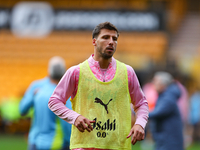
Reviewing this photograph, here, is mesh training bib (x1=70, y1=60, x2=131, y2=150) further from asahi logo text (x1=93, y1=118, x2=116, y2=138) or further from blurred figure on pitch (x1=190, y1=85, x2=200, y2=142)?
blurred figure on pitch (x1=190, y1=85, x2=200, y2=142)

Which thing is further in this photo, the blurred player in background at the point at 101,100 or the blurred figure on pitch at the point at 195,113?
the blurred figure on pitch at the point at 195,113

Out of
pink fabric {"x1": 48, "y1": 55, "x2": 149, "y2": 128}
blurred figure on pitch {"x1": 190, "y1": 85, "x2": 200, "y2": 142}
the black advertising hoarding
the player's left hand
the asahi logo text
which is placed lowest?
the player's left hand

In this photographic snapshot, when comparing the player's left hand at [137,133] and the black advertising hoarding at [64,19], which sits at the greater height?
the black advertising hoarding at [64,19]

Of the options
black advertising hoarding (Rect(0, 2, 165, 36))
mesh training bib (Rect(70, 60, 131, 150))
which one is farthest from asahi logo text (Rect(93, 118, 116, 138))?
black advertising hoarding (Rect(0, 2, 165, 36))

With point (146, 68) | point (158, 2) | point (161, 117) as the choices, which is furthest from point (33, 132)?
point (158, 2)

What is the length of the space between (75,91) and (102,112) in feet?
0.97

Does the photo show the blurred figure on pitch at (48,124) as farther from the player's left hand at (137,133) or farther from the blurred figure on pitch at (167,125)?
the player's left hand at (137,133)

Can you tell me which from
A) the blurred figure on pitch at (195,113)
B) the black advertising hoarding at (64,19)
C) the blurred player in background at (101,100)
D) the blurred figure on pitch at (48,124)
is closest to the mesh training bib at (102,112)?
the blurred player in background at (101,100)

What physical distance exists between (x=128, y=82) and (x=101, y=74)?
24 cm

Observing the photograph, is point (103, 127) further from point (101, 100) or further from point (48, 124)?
point (48, 124)

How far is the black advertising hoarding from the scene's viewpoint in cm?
2077

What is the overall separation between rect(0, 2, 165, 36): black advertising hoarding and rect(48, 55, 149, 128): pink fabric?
56.8 feet

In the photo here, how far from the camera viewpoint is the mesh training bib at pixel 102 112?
3.41m

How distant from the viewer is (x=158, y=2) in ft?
88.6
